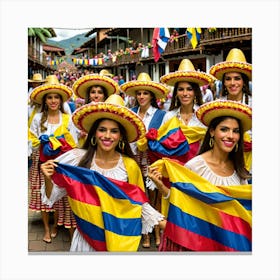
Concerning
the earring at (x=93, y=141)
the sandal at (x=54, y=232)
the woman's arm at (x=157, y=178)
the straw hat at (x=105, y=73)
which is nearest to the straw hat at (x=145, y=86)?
the straw hat at (x=105, y=73)

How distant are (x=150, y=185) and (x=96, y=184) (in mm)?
Answer: 707

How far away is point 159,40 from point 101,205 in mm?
1432

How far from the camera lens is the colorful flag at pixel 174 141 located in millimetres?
3453

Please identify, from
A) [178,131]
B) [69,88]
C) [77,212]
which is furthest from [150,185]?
[69,88]

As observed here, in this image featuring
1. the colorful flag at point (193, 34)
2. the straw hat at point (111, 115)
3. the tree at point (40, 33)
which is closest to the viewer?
the straw hat at point (111, 115)

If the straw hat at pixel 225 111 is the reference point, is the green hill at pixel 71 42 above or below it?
above

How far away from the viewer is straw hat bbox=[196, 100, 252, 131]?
282cm

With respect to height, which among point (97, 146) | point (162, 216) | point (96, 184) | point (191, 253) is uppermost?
point (97, 146)

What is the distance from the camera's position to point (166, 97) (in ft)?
12.5

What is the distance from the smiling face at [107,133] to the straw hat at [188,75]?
866 mm

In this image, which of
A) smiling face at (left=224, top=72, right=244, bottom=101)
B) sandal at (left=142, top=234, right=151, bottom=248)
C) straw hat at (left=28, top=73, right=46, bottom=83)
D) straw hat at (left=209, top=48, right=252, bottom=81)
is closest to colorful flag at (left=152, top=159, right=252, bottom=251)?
sandal at (left=142, top=234, right=151, bottom=248)

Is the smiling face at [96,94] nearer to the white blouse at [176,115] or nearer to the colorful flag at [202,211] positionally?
the white blouse at [176,115]

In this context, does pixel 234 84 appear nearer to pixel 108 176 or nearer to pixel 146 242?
pixel 108 176
